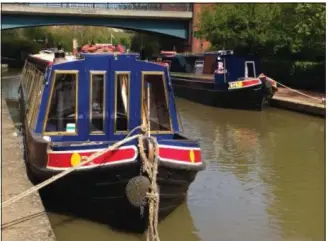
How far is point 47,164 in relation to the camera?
6723 millimetres

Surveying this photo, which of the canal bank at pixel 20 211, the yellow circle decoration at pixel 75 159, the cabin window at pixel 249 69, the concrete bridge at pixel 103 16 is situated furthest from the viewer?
the concrete bridge at pixel 103 16

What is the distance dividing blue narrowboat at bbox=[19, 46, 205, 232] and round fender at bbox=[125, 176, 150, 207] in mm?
11

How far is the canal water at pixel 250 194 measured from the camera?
7.04 m

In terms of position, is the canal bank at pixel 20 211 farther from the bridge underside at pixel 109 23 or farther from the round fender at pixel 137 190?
the bridge underside at pixel 109 23

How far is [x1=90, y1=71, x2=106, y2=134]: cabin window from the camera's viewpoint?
7375mm

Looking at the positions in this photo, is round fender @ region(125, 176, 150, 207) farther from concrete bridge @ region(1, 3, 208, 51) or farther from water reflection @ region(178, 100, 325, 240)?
concrete bridge @ region(1, 3, 208, 51)

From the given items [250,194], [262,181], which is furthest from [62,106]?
[262,181]

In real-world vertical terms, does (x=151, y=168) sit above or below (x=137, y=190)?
above

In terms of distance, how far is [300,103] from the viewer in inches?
720

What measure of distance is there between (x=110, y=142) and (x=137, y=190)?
77cm

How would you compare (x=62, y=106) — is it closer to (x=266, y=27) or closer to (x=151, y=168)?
(x=151, y=168)

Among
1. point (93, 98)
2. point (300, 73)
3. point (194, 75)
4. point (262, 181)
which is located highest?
point (93, 98)

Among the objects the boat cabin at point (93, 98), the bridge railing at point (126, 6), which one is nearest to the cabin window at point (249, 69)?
the boat cabin at point (93, 98)

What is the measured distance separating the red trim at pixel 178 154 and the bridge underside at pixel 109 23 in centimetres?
3141
